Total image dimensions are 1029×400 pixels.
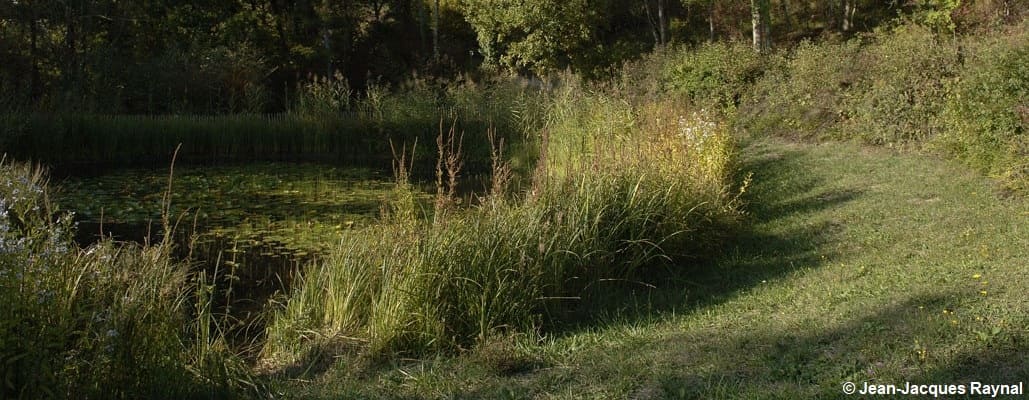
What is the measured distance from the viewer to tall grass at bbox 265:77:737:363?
17.6ft

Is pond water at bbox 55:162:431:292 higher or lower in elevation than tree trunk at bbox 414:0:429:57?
lower

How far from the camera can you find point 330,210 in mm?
11336

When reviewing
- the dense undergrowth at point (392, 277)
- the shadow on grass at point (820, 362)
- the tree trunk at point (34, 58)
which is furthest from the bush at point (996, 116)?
the tree trunk at point (34, 58)

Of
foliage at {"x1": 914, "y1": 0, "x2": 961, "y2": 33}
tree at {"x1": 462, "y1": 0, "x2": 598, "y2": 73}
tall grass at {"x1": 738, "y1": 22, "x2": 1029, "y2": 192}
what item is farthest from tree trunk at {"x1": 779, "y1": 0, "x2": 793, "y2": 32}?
tall grass at {"x1": 738, "y1": 22, "x2": 1029, "y2": 192}

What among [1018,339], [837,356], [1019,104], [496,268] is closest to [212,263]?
[496,268]

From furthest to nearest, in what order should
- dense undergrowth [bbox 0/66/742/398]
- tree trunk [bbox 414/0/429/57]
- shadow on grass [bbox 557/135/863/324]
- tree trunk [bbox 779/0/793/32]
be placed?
tree trunk [bbox 414/0/429/57] < tree trunk [bbox 779/0/793/32] < shadow on grass [bbox 557/135/863/324] < dense undergrowth [bbox 0/66/742/398]

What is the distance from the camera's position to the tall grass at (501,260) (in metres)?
5.38

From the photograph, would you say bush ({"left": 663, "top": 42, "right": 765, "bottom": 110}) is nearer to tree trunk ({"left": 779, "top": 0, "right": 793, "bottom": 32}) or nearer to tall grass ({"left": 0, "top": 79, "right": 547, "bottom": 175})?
tall grass ({"left": 0, "top": 79, "right": 547, "bottom": 175})

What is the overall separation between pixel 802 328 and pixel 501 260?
2052 millimetres

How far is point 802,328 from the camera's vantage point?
191 inches

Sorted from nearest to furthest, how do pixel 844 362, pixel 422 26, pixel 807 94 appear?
pixel 844 362
pixel 807 94
pixel 422 26

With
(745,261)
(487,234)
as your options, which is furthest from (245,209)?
(745,261)

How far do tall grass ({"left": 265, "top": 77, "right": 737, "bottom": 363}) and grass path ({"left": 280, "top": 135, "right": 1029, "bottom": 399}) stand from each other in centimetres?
34

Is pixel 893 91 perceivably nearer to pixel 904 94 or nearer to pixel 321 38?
pixel 904 94
